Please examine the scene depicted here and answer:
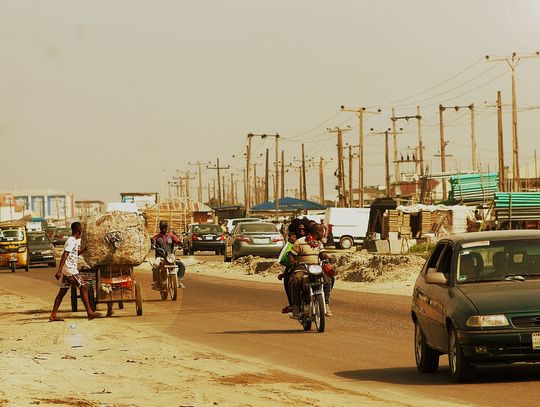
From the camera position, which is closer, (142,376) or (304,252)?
(142,376)

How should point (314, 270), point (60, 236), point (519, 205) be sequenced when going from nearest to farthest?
point (314, 270)
point (519, 205)
point (60, 236)

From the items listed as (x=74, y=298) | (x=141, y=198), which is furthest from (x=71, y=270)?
(x=141, y=198)

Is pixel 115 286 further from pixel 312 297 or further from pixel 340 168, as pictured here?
pixel 340 168

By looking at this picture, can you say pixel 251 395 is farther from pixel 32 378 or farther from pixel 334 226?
pixel 334 226

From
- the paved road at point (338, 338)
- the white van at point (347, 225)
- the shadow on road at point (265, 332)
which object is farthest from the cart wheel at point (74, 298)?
the white van at point (347, 225)

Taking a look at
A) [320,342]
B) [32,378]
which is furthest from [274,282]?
[32,378]

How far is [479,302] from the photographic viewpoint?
11.5 metres

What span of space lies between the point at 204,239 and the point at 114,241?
1593 inches

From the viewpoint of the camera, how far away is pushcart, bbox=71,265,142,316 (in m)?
23.4

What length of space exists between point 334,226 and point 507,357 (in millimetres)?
57620

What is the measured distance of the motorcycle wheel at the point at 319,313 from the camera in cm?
1888

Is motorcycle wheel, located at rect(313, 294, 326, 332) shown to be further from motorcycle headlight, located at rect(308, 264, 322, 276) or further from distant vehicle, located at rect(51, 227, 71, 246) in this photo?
distant vehicle, located at rect(51, 227, 71, 246)

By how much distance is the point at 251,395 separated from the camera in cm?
1140

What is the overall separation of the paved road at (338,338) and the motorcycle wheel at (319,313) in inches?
6.1
